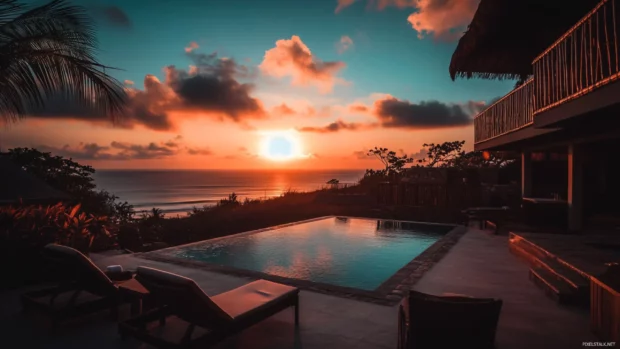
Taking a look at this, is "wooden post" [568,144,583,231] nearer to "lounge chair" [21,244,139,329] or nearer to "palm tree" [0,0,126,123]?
"lounge chair" [21,244,139,329]

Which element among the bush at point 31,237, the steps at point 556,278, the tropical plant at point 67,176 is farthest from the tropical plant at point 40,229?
the tropical plant at point 67,176

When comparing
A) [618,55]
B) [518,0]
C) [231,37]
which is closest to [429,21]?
[518,0]

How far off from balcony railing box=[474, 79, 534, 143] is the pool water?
397 centimetres

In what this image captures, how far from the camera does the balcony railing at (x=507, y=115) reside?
366 inches

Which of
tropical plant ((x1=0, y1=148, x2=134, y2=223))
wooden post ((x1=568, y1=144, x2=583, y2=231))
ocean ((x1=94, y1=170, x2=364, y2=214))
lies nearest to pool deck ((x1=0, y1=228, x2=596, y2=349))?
wooden post ((x1=568, y1=144, x2=583, y2=231))

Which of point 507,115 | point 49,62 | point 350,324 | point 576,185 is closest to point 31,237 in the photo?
point 49,62

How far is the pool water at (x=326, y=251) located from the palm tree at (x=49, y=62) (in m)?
4.04

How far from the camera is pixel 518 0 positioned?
726 cm

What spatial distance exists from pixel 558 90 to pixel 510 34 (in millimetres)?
3658

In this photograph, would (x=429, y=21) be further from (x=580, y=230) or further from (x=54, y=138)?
(x=54, y=138)

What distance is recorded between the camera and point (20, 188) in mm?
8992

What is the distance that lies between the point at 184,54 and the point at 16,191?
863 cm

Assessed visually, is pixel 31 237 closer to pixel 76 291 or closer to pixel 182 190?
pixel 76 291

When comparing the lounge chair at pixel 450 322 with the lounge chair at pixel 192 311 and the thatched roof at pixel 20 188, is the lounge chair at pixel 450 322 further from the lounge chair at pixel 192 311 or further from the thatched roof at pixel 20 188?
the thatched roof at pixel 20 188
